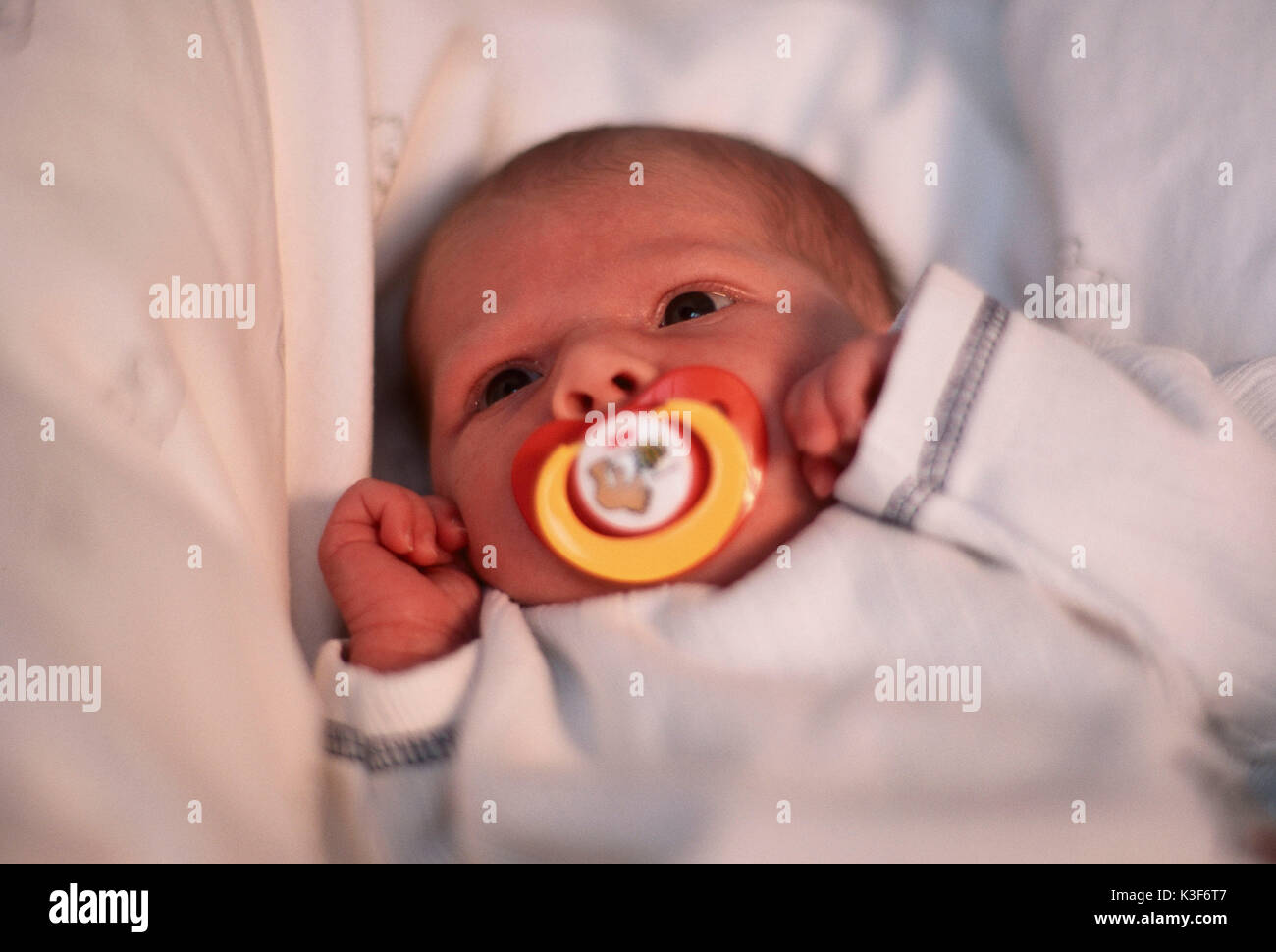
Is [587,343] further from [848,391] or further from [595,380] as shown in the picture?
[848,391]

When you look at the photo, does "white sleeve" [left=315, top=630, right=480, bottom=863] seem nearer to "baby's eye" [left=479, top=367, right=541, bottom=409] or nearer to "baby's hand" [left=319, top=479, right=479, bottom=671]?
"baby's hand" [left=319, top=479, right=479, bottom=671]

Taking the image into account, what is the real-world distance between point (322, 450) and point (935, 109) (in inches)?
41.2

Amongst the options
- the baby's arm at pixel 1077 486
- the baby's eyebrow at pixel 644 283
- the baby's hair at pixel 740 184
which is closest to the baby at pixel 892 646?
the baby's arm at pixel 1077 486

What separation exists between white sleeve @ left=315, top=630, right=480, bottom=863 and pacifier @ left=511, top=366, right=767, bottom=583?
7.3 inches

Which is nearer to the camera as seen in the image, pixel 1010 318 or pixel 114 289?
pixel 114 289

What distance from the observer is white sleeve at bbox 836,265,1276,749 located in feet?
3.03

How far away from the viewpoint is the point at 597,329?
1.13 m

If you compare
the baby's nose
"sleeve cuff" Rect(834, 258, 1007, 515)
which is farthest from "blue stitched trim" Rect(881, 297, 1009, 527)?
the baby's nose

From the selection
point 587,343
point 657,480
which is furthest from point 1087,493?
point 587,343

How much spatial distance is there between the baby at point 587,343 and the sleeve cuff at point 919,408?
1.3 inches

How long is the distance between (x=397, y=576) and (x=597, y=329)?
0.34 m

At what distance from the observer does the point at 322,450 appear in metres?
1.28
